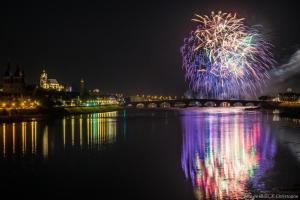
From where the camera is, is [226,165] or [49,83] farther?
[49,83]

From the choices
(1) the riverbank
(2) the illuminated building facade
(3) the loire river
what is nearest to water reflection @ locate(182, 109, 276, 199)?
(3) the loire river

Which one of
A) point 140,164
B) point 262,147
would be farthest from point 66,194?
point 262,147

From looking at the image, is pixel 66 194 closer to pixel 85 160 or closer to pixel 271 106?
pixel 85 160

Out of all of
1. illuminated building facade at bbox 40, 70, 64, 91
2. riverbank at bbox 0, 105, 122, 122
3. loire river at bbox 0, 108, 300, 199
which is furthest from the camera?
illuminated building facade at bbox 40, 70, 64, 91

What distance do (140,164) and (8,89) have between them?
96370mm

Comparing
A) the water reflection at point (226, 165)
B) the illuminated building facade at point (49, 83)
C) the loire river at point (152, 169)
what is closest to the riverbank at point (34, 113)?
the loire river at point (152, 169)

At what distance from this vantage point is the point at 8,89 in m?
111

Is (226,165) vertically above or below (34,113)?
below

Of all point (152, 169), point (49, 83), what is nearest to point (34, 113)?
point (152, 169)

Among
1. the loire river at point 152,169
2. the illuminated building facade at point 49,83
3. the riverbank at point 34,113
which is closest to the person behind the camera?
the loire river at point 152,169

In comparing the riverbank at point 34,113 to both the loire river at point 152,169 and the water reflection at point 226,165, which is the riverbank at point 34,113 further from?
the water reflection at point 226,165

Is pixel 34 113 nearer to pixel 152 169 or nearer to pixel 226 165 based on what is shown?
pixel 152 169

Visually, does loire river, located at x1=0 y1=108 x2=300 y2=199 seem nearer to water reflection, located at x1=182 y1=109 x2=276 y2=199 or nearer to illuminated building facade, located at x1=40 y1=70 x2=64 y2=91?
water reflection, located at x1=182 y1=109 x2=276 y2=199

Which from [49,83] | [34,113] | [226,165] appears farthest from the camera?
[49,83]
